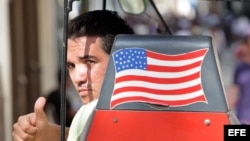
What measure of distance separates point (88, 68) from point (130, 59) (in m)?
0.47

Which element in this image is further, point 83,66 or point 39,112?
point 83,66

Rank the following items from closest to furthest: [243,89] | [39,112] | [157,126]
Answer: [157,126] < [39,112] < [243,89]

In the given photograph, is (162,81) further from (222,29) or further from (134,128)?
(222,29)

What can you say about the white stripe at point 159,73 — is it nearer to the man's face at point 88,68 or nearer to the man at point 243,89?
the man's face at point 88,68

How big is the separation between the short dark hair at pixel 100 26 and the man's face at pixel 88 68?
0.14 ft

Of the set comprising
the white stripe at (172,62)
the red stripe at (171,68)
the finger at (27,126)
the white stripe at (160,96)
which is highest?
the white stripe at (172,62)

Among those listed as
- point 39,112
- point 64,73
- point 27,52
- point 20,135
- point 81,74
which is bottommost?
point 27,52

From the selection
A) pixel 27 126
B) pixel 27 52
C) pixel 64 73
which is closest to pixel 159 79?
pixel 64 73

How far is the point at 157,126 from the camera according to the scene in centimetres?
329

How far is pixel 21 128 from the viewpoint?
3.69 meters

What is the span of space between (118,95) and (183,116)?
0.86ft

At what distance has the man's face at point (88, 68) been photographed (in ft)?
12.4

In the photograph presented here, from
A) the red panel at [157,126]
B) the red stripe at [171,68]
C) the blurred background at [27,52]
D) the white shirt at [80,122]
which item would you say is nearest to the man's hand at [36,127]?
the white shirt at [80,122]

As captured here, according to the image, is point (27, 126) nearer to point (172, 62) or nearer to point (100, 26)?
point (100, 26)
